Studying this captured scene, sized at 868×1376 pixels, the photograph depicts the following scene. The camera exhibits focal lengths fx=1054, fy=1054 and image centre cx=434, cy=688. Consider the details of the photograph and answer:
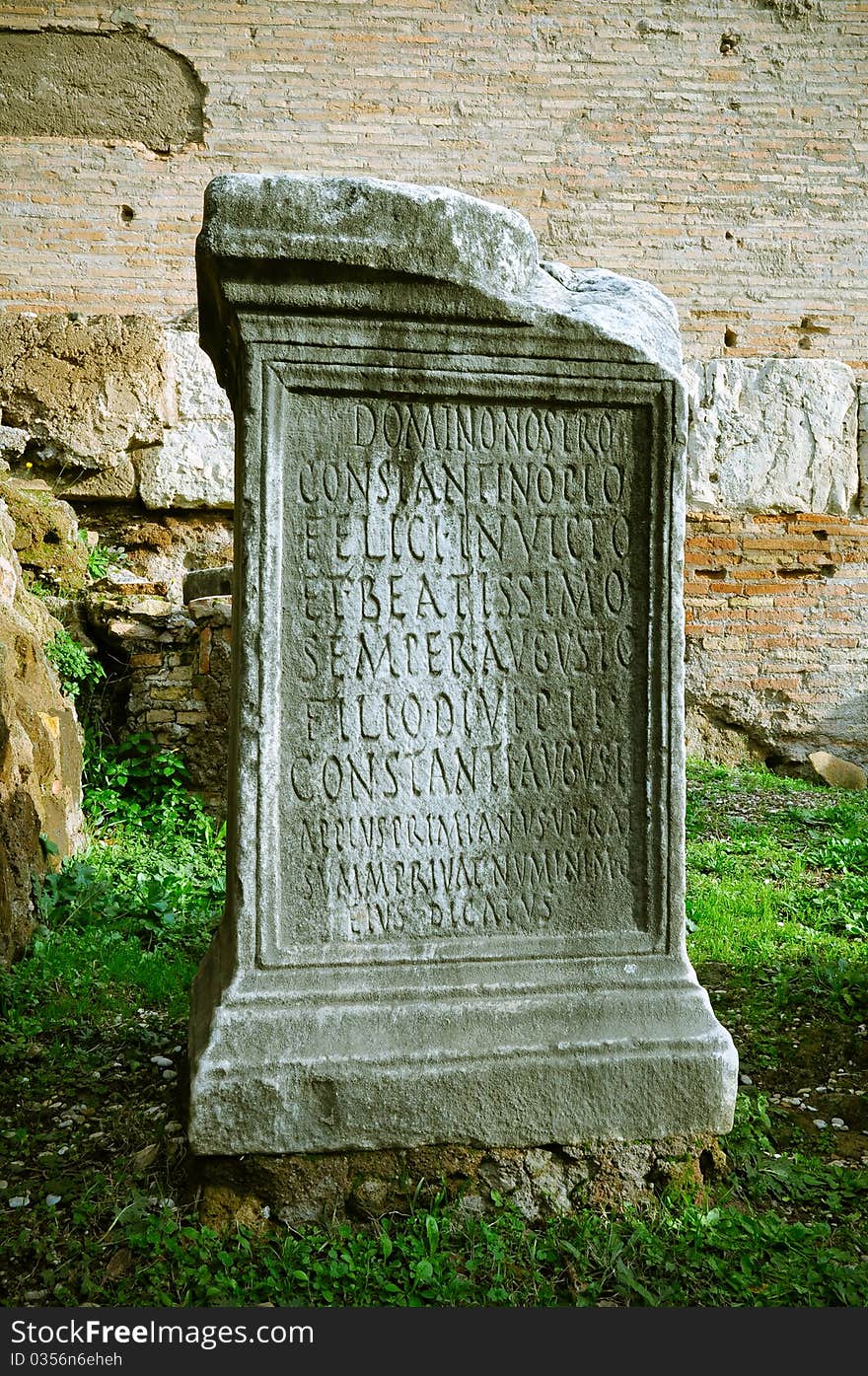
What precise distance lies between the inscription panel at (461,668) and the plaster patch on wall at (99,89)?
18.5 ft

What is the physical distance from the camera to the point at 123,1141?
2.36 meters

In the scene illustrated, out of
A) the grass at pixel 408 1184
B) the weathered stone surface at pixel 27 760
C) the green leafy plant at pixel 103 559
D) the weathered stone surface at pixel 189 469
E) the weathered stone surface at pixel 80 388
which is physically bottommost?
the grass at pixel 408 1184

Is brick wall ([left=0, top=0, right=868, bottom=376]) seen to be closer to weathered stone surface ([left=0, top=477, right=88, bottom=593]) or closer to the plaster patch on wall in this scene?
the plaster patch on wall

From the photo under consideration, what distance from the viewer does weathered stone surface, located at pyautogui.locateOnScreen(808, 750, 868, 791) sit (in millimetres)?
6863

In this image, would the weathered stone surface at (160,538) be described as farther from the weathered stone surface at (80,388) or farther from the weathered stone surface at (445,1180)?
the weathered stone surface at (445,1180)

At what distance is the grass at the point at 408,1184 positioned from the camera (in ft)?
6.24

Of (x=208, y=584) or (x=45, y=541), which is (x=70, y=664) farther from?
(x=45, y=541)

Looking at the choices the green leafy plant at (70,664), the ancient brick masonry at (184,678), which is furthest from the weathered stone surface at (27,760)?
the ancient brick masonry at (184,678)

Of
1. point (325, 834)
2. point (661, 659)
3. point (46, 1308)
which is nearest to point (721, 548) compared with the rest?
point (661, 659)

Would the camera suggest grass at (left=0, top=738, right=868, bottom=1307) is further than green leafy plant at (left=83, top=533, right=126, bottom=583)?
No

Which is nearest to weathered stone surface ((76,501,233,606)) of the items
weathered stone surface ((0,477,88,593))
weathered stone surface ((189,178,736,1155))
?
weathered stone surface ((0,477,88,593))

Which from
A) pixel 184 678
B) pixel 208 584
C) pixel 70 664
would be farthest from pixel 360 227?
pixel 208 584

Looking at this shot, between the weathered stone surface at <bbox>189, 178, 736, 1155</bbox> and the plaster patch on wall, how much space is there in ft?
17.5

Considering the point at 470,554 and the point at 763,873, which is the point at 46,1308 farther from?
the point at 763,873
